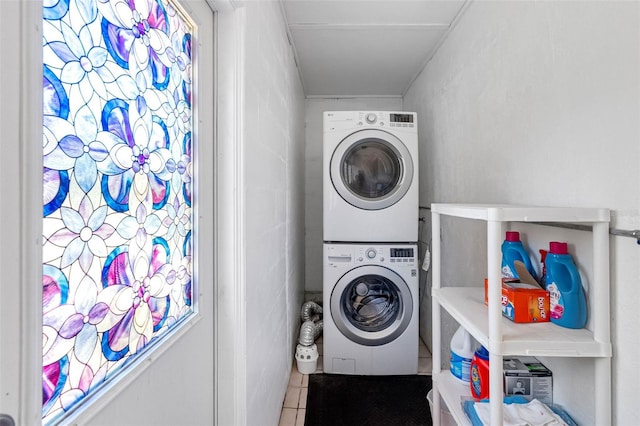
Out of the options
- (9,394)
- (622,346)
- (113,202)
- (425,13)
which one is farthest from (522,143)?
(9,394)

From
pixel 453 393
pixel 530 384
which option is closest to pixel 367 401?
pixel 453 393

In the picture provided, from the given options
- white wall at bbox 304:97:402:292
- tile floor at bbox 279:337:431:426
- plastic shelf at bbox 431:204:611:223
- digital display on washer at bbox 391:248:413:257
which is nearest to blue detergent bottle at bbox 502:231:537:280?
plastic shelf at bbox 431:204:611:223

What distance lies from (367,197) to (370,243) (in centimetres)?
34

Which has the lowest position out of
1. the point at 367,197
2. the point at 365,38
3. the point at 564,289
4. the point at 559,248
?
the point at 564,289

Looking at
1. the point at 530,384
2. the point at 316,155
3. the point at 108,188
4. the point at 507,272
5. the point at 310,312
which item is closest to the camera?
the point at 108,188

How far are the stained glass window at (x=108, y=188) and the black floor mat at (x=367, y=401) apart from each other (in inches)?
55.7

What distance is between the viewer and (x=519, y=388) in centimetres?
116

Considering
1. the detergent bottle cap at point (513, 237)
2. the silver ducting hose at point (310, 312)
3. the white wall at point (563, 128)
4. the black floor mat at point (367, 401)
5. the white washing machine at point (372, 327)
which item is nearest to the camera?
the white wall at point (563, 128)

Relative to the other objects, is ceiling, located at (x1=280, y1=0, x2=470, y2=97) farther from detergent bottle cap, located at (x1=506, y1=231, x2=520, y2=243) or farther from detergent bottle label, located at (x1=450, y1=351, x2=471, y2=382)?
detergent bottle label, located at (x1=450, y1=351, x2=471, y2=382)

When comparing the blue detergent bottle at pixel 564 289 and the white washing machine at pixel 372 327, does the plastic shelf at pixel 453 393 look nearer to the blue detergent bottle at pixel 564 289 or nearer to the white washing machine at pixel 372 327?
the blue detergent bottle at pixel 564 289

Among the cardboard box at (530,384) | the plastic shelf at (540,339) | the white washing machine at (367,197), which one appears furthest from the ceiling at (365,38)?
the cardboard box at (530,384)

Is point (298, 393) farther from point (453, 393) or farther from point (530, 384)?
point (530, 384)

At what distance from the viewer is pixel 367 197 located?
2.29 m

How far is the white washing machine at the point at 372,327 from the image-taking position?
7.27 ft
